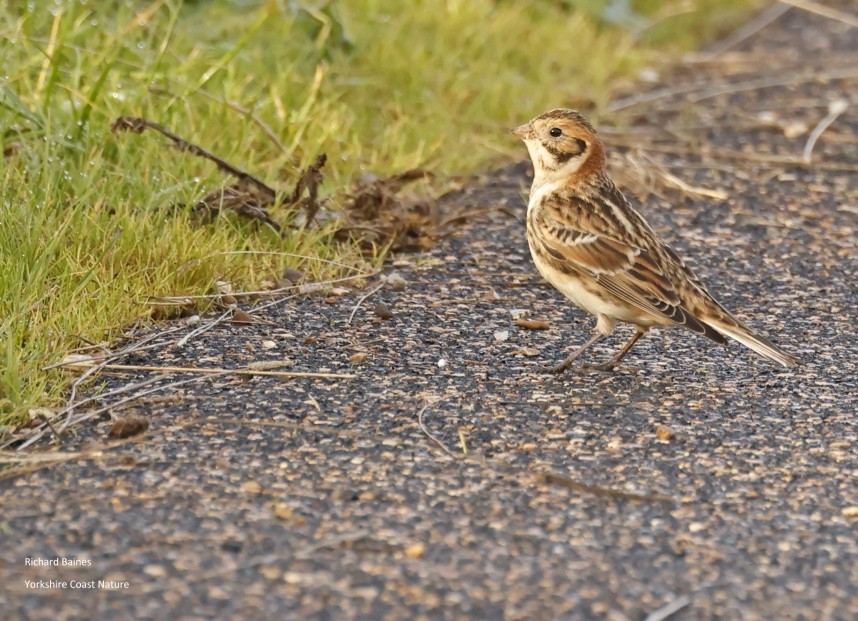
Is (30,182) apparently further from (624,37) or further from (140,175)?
(624,37)

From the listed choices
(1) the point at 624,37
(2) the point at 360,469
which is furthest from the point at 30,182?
(1) the point at 624,37

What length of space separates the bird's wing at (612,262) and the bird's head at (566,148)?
0.95ft

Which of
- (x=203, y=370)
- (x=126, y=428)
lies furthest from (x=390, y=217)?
(x=126, y=428)

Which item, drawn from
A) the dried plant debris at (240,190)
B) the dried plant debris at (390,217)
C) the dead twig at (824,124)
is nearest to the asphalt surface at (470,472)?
the dried plant debris at (390,217)

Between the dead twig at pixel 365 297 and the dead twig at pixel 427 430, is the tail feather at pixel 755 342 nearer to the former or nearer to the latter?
the dead twig at pixel 427 430

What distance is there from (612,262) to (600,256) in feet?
0.18

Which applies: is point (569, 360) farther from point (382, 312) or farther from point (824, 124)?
point (824, 124)

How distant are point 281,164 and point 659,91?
375cm

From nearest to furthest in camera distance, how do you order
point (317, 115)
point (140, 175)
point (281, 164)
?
1. point (140, 175)
2. point (281, 164)
3. point (317, 115)

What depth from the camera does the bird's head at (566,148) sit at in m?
5.79

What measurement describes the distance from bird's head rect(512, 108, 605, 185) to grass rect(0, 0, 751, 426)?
102 cm

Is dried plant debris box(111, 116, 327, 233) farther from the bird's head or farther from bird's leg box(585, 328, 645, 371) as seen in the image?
bird's leg box(585, 328, 645, 371)

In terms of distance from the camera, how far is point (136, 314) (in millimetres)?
5395

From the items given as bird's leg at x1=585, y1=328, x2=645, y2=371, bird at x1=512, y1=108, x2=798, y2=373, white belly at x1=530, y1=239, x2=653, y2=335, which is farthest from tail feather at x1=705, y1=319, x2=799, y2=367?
bird's leg at x1=585, y1=328, x2=645, y2=371
